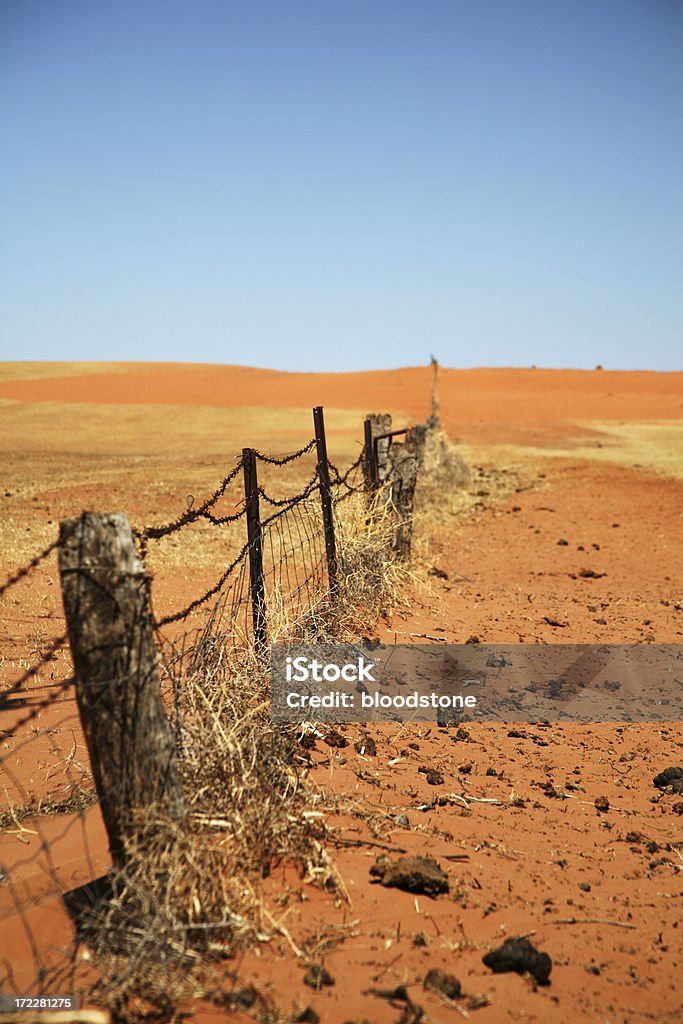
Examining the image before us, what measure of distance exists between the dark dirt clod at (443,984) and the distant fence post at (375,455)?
6.11 meters

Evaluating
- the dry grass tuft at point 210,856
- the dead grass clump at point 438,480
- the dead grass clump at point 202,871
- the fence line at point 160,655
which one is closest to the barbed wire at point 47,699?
the fence line at point 160,655

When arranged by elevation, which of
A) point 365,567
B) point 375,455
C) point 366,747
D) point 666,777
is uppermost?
point 375,455

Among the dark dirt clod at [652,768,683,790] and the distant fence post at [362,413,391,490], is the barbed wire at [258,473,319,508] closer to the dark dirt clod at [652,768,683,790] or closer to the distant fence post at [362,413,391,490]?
the distant fence post at [362,413,391,490]

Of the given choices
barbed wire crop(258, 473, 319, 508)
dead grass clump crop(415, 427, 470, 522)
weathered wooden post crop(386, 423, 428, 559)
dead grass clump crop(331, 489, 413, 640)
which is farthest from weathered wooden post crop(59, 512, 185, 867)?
dead grass clump crop(415, 427, 470, 522)

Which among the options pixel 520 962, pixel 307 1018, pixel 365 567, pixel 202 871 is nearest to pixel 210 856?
pixel 202 871

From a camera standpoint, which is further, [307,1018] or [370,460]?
[370,460]

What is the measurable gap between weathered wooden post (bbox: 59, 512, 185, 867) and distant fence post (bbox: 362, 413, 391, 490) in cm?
576

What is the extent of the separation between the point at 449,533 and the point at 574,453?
11408 millimetres

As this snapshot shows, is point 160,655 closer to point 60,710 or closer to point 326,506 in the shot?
point 60,710

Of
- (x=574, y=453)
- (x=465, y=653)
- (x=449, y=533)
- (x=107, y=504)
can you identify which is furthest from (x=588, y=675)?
(x=574, y=453)

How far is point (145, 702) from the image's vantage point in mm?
A: 3111

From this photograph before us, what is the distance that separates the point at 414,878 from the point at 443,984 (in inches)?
23.8

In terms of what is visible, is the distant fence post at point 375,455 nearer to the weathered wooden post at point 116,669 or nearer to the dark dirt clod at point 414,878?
the dark dirt clod at point 414,878

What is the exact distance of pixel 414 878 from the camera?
346 centimetres
